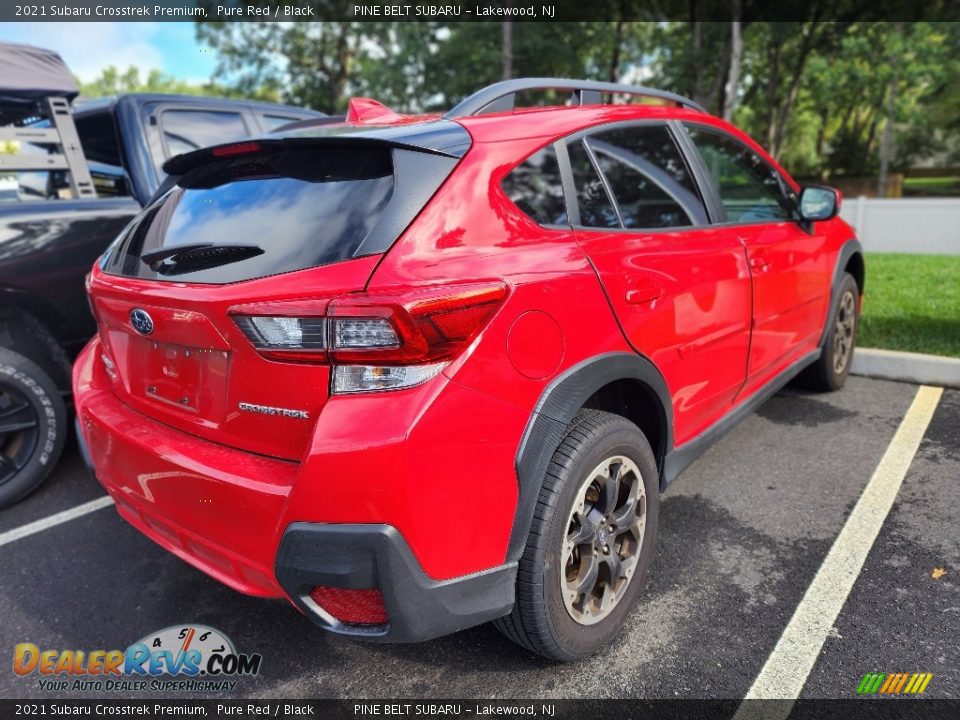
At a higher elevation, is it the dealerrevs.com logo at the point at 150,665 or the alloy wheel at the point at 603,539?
the alloy wheel at the point at 603,539

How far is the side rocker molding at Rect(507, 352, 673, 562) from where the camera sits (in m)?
1.83

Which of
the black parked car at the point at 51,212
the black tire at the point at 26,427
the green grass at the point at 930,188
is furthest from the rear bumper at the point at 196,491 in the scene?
the green grass at the point at 930,188

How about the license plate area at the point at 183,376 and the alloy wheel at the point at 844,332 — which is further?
the alloy wheel at the point at 844,332

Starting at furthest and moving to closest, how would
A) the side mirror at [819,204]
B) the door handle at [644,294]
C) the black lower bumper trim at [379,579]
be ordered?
the side mirror at [819,204], the door handle at [644,294], the black lower bumper trim at [379,579]

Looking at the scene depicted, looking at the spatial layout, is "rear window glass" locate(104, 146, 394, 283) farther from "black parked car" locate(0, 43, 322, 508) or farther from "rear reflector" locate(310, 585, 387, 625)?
"black parked car" locate(0, 43, 322, 508)

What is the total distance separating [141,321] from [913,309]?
6536 millimetres

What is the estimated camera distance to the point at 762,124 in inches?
1427

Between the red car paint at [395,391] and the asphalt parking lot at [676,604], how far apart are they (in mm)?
494

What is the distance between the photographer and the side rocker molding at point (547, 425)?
6.00 feet

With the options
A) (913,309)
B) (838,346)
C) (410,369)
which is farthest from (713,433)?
(913,309)

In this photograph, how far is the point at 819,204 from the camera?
3.67 meters

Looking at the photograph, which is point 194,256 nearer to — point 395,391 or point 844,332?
point 395,391

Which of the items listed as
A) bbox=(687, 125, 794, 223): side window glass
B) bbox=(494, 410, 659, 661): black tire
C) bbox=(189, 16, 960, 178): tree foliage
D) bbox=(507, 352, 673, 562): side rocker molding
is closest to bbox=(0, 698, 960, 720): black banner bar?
bbox=(494, 410, 659, 661): black tire

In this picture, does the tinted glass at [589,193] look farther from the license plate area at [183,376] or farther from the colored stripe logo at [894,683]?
the colored stripe logo at [894,683]
